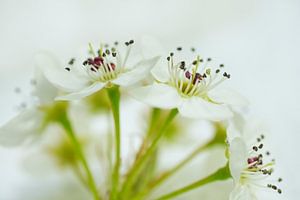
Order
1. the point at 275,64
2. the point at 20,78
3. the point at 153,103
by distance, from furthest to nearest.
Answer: the point at 20,78 < the point at 275,64 < the point at 153,103

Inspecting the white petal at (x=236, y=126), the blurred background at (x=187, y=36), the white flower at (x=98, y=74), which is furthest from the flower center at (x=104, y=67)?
the blurred background at (x=187, y=36)

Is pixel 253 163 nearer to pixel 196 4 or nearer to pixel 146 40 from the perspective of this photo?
pixel 146 40

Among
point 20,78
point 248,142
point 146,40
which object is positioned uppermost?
point 146,40

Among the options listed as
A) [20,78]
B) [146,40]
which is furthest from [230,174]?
[20,78]

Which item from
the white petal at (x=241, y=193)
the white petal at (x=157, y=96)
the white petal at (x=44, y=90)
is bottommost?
the white petal at (x=241, y=193)

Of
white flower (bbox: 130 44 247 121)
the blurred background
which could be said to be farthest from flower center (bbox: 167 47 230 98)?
the blurred background

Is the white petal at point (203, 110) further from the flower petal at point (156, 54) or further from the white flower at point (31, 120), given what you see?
the white flower at point (31, 120)

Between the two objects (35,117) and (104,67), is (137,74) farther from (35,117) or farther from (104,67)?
(35,117)
